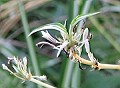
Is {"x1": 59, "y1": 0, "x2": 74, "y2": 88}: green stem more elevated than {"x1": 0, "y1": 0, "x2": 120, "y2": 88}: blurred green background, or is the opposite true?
{"x1": 0, "y1": 0, "x2": 120, "y2": 88}: blurred green background

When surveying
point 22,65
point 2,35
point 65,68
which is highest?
point 2,35

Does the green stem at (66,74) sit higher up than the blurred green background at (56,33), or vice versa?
the blurred green background at (56,33)

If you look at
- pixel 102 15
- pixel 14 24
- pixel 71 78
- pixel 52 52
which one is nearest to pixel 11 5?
pixel 14 24

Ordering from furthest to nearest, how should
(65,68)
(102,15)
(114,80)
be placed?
(102,15), (114,80), (65,68)

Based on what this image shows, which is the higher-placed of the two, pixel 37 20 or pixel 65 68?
pixel 37 20

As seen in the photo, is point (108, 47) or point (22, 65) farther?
point (108, 47)

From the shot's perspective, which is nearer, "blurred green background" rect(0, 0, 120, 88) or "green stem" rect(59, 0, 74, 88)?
"green stem" rect(59, 0, 74, 88)

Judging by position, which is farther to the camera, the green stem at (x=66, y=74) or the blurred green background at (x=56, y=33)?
the blurred green background at (x=56, y=33)

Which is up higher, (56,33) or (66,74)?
(56,33)

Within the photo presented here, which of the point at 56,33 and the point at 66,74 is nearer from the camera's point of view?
the point at 66,74

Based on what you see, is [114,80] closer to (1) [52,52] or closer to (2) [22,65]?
(1) [52,52]

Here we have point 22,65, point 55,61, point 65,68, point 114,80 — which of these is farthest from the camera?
point 55,61
